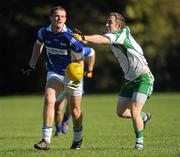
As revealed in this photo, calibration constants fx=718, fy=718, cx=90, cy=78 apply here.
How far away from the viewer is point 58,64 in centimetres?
1127

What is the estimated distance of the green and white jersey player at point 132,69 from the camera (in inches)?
428

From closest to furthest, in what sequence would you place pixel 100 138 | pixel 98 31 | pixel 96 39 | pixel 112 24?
pixel 96 39 < pixel 112 24 < pixel 100 138 < pixel 98 31

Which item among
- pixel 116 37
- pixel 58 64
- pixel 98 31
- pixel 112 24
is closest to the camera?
pixel 116 37

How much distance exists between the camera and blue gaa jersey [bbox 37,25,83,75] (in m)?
11.0

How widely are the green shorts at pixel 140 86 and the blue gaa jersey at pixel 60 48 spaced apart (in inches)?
35.7

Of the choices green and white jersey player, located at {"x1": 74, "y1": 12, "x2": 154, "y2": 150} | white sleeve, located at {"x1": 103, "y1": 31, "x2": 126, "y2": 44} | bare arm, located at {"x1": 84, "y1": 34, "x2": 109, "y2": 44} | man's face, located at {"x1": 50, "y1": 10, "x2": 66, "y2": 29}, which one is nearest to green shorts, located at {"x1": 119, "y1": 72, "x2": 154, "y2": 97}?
green and white jersey player, located at {"x1": 74, "y1": 12, "x2": 154, "y2": 150}

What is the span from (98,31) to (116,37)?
1370 inches

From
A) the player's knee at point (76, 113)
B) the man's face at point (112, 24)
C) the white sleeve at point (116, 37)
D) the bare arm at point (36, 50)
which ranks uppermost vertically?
the man's face at point (112, 24)

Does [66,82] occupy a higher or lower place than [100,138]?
higher

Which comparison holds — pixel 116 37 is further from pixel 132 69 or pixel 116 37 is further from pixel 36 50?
pixel 36 50

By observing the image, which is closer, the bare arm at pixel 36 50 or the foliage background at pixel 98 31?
the bare arm at pixel 36 50

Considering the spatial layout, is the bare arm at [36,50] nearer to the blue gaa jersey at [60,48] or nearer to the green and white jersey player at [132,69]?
the blue gaa jersey at [60,48]

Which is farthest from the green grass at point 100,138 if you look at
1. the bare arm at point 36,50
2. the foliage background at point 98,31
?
the foliage background at point 98,31

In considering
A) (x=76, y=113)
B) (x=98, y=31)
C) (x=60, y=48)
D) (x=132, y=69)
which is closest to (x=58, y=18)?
(x=60, y=48)
